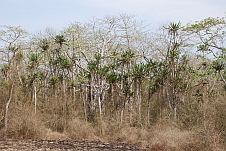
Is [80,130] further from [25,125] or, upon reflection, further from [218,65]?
[218,65]

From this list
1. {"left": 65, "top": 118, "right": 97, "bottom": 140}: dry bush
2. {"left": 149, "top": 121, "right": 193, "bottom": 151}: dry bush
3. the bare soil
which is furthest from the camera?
{"left": 65, "top": 118, "right": 97, "bottom": 140}: dry bush

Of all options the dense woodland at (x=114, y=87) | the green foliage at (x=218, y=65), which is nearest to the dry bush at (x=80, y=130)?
the dense woodland at (x=114, y=87)

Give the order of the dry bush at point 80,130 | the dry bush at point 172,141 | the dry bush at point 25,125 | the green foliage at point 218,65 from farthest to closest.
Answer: the dry bush at point 80,130
the dry bush at point 25,125
the green foliage at point 218,65
the dry bush at point 172,141

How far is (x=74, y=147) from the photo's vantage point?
12609 mm

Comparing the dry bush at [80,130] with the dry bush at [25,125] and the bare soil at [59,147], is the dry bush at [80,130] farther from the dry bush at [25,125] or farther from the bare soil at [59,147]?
→ the bare soil at [59,147]

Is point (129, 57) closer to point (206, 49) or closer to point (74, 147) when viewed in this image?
point (206, 49)

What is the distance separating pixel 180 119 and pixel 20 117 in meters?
7.62

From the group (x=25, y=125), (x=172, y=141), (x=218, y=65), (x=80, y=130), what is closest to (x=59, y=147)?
(x=25, y=125)

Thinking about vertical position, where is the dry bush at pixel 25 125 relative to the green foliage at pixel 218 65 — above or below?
below

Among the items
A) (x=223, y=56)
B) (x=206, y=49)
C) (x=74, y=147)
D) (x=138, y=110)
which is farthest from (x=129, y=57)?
(x=74, y=147)

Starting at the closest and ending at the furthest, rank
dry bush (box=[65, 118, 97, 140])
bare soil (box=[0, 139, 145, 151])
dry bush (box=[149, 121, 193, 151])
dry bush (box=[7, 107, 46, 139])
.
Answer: dry bush (box=[149, 121, 193, 151]) → bare soil (box=[0, 139, 145, 151]) → dry bush (box=[7, 107, 46, 139]) → dry bush (box=[65, 118, 97, 140])

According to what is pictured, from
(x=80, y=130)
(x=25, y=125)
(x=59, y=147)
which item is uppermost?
(x=25, y=125)

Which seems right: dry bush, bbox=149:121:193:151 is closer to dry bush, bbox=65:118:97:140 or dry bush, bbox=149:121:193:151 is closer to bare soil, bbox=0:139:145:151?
bare soil, bbox=0:139:145:151

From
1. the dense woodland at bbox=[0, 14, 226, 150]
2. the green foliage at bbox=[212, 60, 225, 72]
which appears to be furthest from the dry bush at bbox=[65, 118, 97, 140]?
the green foliage at bbox=[212, 60, 225, 72]
